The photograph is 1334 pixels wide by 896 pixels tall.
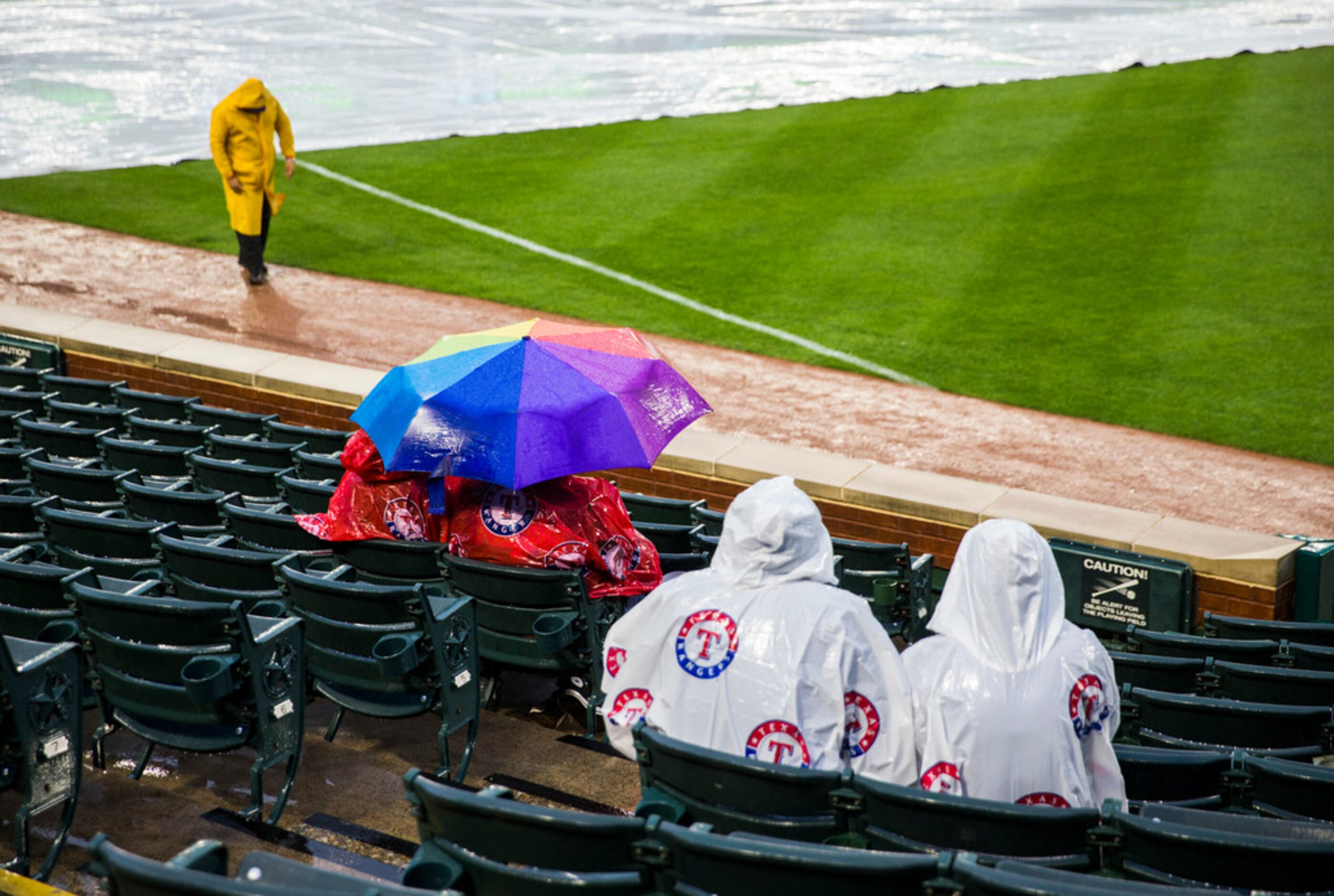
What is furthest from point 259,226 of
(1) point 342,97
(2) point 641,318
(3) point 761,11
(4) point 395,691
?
(3) point 761,11

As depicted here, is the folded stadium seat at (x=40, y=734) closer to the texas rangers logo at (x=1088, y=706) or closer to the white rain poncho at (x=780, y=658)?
the white rain poncho at (x=780, y=658)

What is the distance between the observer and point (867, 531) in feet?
25.0

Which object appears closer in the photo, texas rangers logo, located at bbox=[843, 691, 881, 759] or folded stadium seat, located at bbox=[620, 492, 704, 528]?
texas rangers logo, located at bbox=[843, 691, 881, 759]

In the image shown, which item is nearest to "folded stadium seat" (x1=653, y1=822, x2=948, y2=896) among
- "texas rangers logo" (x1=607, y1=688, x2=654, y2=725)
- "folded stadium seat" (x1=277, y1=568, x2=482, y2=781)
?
"texas rangers logo" (x1=607, y1=688, x2=654, y2=725)

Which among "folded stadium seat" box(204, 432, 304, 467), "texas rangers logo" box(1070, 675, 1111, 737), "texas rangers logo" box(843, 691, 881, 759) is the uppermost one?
"folded stadium seat" box(204, 432, 304, 467)

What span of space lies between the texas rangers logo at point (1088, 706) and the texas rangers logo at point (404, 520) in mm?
3056

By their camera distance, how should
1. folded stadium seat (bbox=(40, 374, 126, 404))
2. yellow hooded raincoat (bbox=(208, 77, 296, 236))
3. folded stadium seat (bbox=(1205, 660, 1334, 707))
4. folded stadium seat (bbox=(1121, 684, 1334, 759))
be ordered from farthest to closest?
yellow hooded raincoat (bbox=(208, 77, 296, 236)) → folded stadium seat (bbox=(40, 374, 126, 404)) → folded stadium seat (bbox=(1205, 660, 1334, 707)) → folded stadium seat (bbox=(1121, 684, 1334, 759))

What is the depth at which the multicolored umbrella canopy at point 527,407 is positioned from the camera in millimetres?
5395

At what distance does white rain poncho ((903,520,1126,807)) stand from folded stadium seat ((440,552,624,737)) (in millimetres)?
1853

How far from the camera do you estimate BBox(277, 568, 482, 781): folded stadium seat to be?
15.5 ft

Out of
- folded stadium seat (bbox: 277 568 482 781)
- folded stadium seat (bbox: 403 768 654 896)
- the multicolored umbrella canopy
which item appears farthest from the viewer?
the multicolored umbrella canopy

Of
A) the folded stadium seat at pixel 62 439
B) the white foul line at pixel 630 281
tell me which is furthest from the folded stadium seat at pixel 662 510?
the white foul line at pixel 630 281

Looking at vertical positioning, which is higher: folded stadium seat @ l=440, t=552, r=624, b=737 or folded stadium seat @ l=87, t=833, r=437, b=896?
folded stadium seat @ l=440, t=552, r=624, b=737

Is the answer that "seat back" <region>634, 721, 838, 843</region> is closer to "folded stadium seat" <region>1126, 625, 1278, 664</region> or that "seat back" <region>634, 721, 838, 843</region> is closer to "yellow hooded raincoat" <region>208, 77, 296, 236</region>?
"folded stadium seat" <region>1126, 625, 1278, 664</region>
